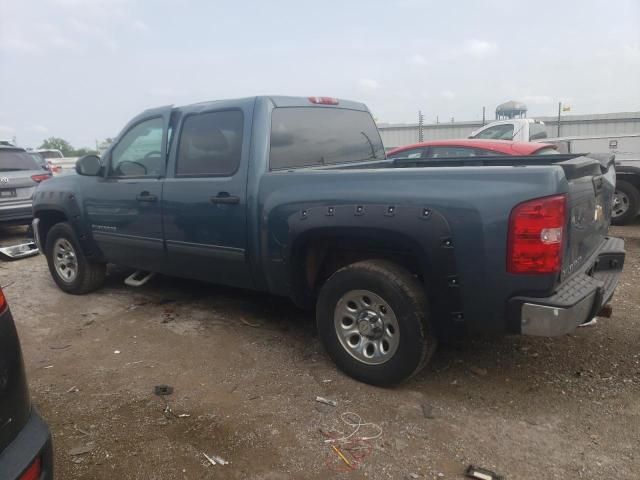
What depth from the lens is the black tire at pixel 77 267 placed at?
521 centimetres

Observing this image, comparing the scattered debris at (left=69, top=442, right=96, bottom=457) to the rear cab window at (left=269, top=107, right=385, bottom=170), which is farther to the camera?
the rear cab window at (left=269, top=107, right=385, bottom=170)

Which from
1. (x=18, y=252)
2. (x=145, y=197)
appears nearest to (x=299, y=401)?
(x=145, y=197)

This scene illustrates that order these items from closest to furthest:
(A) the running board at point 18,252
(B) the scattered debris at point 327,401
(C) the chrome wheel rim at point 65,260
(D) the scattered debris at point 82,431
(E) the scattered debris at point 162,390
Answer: (D) the scattered debris at point 82,431 < (B) the scattered debris at point 327,401 < (E) the scattered debris at point 162,390 < (C) the chrome wheel rim at point 65,260 < (A) the running board at point 18,252

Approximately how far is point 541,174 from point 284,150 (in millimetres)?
1938

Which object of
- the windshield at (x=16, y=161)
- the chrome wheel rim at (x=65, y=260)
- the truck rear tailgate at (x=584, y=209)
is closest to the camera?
the truck rear tailgate at (x=584, y=209)

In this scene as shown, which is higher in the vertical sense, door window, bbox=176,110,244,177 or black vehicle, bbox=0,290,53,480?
door window, bbox=176,110,244,177

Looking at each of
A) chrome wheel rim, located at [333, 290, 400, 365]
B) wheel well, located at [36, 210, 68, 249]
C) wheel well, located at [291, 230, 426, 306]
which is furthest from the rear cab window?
wheel well, located at [36, 210, 68, 249]

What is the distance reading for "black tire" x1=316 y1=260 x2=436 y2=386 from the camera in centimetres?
291

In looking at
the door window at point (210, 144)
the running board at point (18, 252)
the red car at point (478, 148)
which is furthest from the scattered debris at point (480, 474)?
the running board at point (18, 252)

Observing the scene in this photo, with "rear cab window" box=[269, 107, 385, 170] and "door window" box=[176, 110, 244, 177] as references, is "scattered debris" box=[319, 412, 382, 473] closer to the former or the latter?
"rear cab window" box=[269, 107, 385, 170]

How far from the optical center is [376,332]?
3.14 metres

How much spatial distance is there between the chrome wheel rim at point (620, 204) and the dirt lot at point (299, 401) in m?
4.02

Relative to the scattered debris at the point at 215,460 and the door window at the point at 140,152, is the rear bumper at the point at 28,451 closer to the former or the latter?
the scattered debris at the point at 215,460

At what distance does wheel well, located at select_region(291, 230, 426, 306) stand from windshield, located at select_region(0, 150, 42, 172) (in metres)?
7.48
